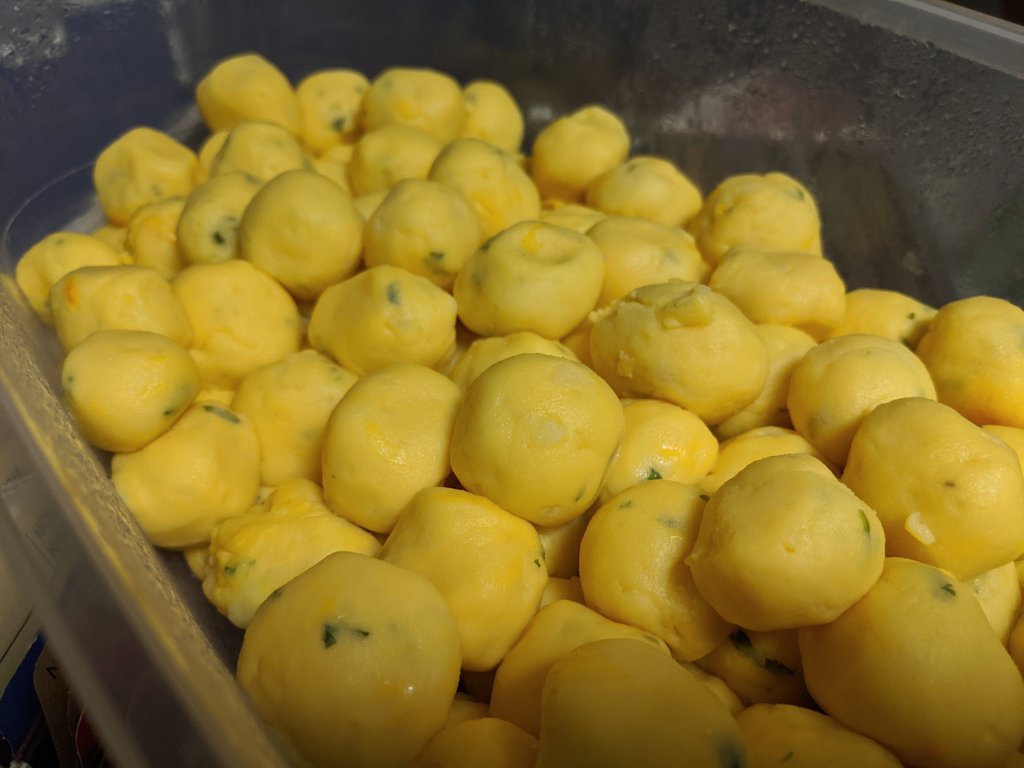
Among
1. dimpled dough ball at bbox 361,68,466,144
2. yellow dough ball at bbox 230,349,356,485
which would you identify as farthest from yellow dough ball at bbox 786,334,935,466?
dimpled dough ball at bbox 361,68,466,144

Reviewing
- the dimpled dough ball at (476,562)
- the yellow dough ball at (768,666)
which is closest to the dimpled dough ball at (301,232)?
the dimpled dough ball at (476,562)

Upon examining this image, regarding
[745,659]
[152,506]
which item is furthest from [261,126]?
[745,659]

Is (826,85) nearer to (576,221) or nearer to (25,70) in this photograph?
(576,221)

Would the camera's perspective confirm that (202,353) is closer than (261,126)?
Yes

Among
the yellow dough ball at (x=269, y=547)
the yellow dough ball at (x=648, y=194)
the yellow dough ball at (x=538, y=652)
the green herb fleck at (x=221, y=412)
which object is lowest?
the yellow dough ball at (x=538, y=652)

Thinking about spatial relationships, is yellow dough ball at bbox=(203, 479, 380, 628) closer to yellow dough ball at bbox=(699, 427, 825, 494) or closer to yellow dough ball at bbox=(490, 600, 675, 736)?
yellow dough ball at bbox=(490, 600, 675, 736)

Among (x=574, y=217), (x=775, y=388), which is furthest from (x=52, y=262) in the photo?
(x=775, y=388)

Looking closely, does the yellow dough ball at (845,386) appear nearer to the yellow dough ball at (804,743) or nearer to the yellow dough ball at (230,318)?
the yellow dough ball at (804,743)
